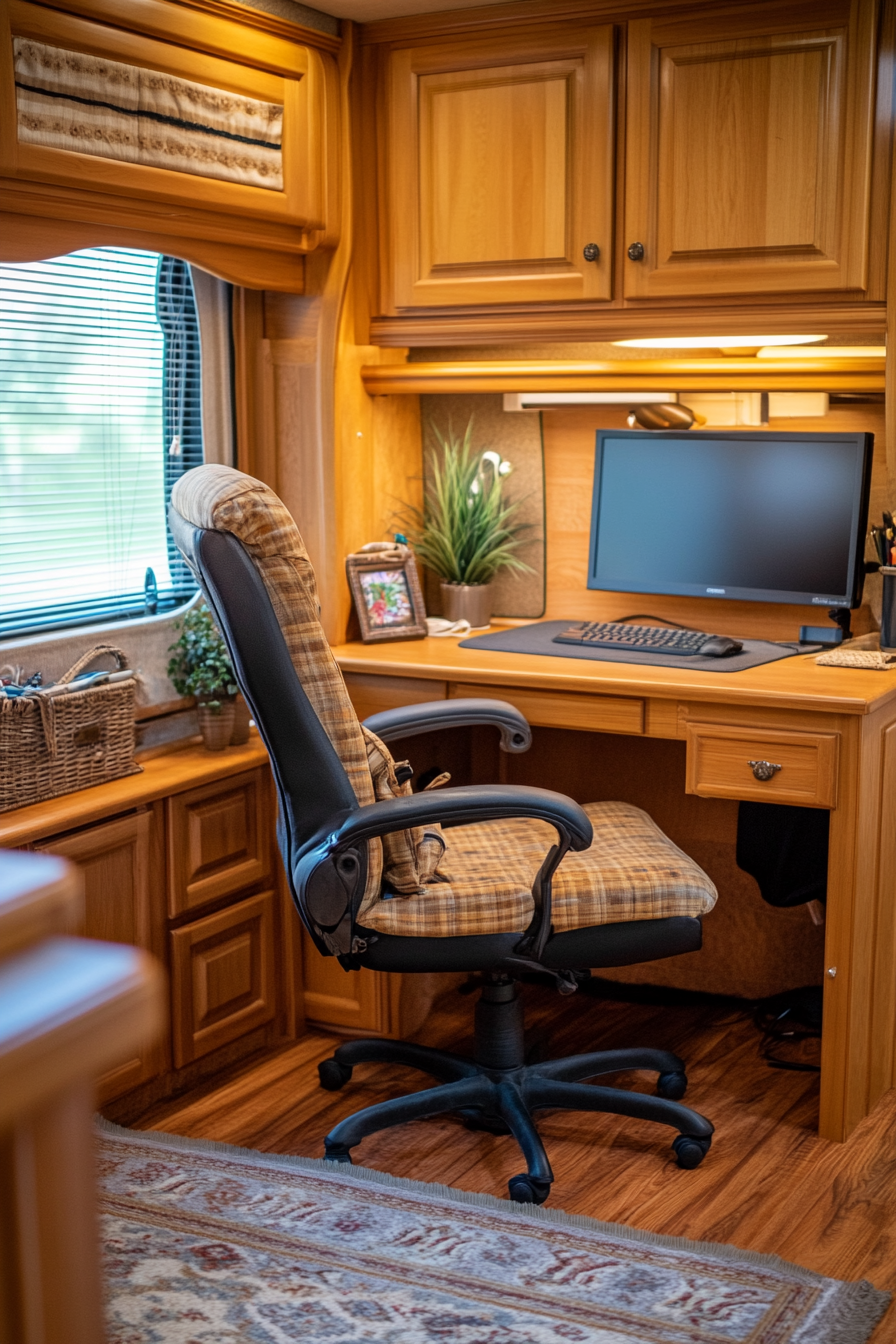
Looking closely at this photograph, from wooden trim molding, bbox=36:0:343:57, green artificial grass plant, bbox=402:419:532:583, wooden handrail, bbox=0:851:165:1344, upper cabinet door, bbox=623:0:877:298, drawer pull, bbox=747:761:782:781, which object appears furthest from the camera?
green artificial grass plant, bbox=402:419:532:583

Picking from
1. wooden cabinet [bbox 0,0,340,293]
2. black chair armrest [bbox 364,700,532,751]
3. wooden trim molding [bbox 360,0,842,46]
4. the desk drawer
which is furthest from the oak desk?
wooden trim molding [bbox 360,0,842,46]

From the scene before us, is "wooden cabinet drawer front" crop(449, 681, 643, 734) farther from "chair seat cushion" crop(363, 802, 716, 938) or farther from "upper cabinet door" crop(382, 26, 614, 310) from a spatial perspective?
"upper cabinet door" crop(382, 26, 614, 310)

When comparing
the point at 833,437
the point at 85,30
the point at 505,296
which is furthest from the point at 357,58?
the point at 833,437

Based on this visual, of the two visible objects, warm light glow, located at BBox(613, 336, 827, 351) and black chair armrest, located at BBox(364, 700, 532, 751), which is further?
warm light glow, located at BBox(613, 336, 827, 351)

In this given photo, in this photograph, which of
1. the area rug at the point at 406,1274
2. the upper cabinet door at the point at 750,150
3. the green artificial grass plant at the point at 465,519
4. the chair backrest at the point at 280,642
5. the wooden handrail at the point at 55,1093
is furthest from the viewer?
the green artificial grass plant at the point at 465,519

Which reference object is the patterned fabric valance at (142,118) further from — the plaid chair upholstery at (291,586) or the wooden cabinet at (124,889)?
the wooden cabinet at (124,889)

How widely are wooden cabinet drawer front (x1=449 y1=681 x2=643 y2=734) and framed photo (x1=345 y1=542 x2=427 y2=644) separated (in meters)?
0.35

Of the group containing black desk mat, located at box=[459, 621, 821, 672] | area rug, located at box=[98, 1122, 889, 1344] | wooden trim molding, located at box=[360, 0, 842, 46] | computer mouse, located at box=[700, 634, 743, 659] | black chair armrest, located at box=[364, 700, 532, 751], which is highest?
wooden trim molding, located at box=[360, 0, 842, 46]

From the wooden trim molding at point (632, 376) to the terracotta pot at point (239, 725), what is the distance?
805mm

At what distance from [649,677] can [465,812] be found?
0.63 meters

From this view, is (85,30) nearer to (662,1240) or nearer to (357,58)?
(357,58)

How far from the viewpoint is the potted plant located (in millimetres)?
3184

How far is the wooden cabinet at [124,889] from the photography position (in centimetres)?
241

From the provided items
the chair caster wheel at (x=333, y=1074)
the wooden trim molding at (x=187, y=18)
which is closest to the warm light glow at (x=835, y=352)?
the wooden trim molding at (x=187, y=18)
